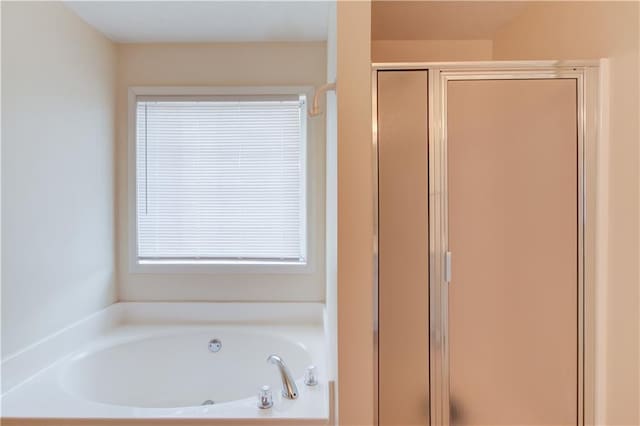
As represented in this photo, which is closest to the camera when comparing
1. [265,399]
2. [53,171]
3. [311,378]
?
[265,399]

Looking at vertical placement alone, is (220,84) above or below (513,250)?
above

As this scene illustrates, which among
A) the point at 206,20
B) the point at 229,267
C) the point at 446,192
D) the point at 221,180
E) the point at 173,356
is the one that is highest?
the point at 206,20

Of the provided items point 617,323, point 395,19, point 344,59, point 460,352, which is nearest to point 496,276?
point 460,352

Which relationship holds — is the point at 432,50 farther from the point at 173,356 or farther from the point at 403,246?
the point at 173,356

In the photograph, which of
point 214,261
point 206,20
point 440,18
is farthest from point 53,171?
point 440,18

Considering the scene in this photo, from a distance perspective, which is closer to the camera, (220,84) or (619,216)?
(619,216)

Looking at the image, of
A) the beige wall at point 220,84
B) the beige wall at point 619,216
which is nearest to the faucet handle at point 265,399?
the beige wall at point 220,84

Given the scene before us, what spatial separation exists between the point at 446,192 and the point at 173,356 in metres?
1.85

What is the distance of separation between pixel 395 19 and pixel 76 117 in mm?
1793

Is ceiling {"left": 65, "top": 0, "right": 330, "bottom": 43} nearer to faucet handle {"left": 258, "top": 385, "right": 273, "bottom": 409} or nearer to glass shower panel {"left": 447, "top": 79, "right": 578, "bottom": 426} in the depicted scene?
glass shower panel {"left": 447, "top": 79, "right": 578, "bottom": 426}

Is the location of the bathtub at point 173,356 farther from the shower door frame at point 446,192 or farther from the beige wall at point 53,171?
the shower door frame at point 446,192

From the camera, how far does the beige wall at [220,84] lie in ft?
7.16

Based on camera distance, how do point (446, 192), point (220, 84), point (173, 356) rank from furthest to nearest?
1. point (220, 84)
2. point (173, 356)
3. point (446, 192)

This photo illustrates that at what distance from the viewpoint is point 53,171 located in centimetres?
171
